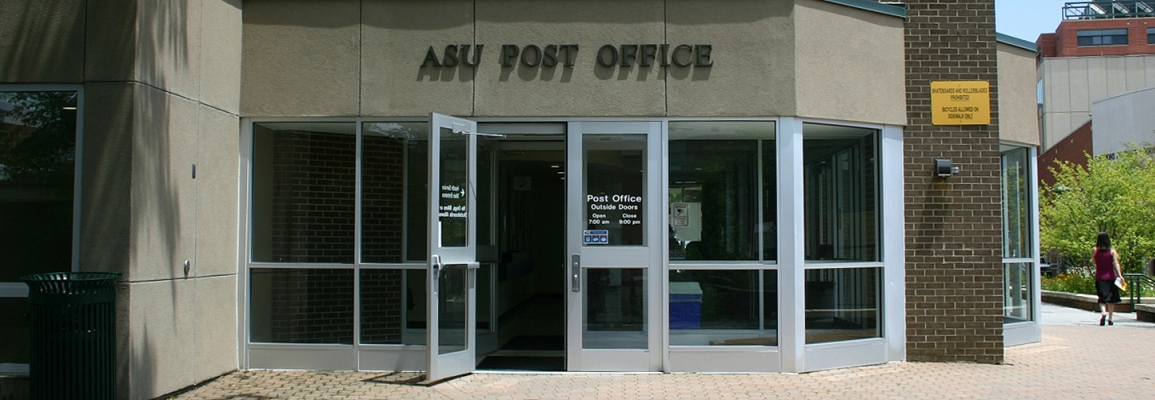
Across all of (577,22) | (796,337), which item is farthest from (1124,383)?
(577,22)

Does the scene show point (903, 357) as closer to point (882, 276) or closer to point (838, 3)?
point (882, 276)

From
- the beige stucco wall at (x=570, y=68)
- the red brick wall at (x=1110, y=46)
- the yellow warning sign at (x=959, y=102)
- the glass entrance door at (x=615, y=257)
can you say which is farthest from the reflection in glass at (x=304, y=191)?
the red brick wall at (x=1110, y=46)

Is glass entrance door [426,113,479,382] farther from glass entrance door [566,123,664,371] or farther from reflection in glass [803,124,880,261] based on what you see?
reflection in glass [803,124,880,261]

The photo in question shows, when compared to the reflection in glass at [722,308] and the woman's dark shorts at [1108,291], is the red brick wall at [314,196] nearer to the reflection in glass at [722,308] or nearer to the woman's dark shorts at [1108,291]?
the reflection in glass at [722,308]

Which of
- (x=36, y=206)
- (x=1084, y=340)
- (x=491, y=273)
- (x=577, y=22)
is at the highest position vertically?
(x=577, y=22)

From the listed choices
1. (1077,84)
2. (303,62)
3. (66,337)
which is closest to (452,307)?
(303,62)

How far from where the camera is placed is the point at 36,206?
24.7ft

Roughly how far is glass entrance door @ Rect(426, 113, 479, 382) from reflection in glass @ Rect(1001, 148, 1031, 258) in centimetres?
667

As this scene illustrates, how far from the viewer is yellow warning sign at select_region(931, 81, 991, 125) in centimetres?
961

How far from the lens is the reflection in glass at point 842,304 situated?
9180mm

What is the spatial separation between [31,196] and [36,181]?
13 cm

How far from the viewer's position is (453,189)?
8609 mm

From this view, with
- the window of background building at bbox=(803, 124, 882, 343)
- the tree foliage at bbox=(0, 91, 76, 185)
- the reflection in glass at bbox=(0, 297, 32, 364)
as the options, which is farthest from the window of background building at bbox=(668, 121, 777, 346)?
the reflection in glass at bbox=(0, 297, 32, 364)

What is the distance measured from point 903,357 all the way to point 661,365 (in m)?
2.60
